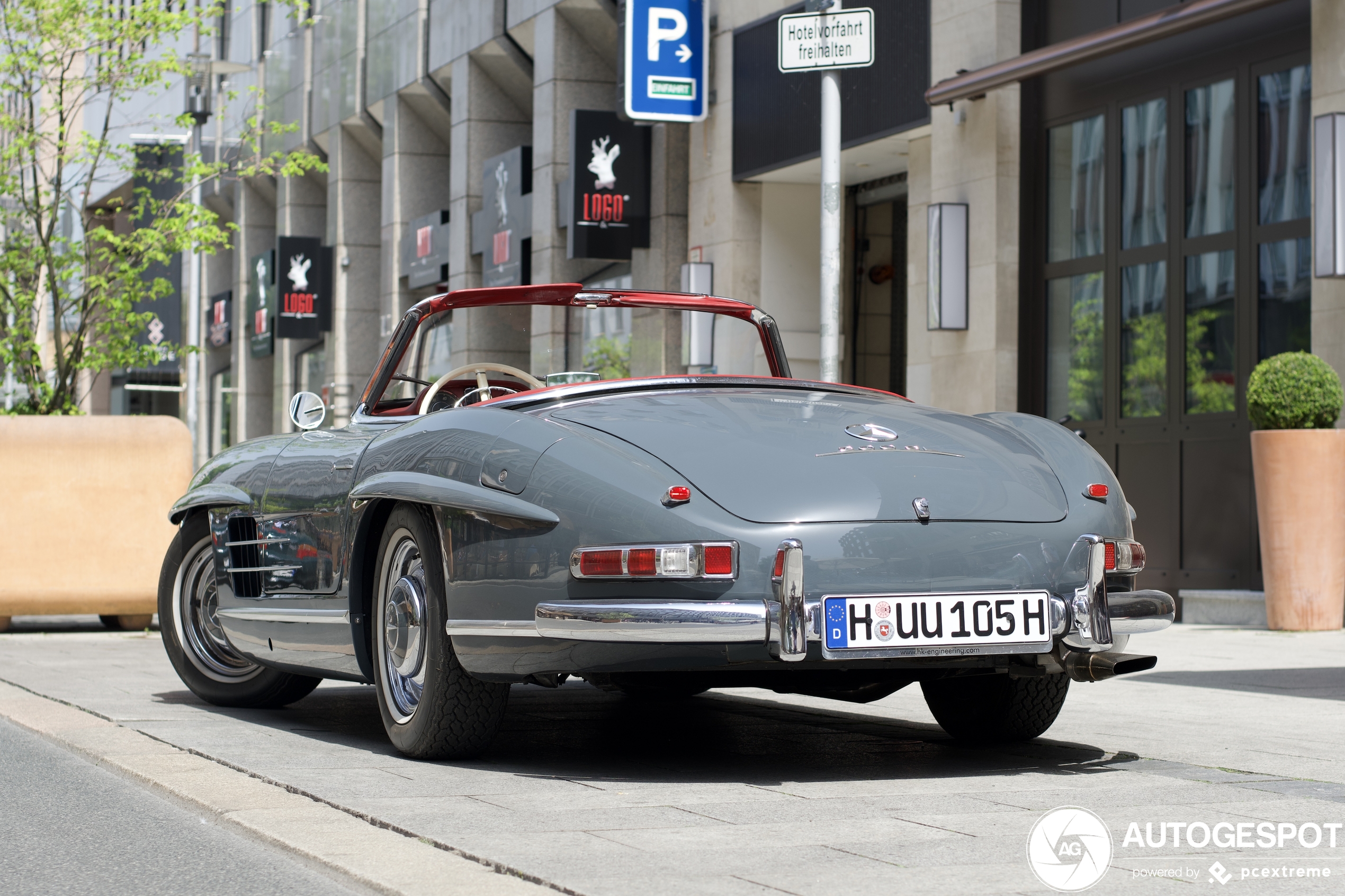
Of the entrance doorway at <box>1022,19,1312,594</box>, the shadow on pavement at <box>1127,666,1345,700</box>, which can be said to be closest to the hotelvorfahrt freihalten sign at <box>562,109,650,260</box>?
the entrance doorway at <box>1022,19,1312,594</box>

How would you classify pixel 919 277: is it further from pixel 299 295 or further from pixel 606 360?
pixel 299 295

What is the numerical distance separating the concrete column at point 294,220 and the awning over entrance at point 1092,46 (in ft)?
67.8

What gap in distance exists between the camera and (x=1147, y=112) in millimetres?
14430

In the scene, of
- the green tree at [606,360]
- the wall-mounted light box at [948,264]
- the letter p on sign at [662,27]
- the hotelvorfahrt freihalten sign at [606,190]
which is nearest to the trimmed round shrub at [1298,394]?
the wall-mounted light box at [948,264]

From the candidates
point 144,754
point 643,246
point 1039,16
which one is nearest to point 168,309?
point 643,246

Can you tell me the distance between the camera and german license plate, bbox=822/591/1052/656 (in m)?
4.63

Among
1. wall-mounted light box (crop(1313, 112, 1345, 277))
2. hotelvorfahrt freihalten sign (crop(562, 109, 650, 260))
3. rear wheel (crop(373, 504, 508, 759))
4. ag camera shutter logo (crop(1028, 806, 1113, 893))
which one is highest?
hotelvorfahrt freihalten sign (crop(562, 109, 650, 260))

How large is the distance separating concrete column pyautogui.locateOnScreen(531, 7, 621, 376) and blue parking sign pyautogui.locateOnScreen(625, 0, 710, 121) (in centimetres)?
378

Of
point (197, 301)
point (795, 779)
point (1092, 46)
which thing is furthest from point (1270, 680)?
point (197, 301)

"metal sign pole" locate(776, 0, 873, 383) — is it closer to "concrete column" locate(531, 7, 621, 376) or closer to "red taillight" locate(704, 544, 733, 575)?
"red taillight" locate(704, 544, 733, 575)

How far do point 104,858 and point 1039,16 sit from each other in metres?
13.0

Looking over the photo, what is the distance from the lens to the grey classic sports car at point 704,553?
15.3ft

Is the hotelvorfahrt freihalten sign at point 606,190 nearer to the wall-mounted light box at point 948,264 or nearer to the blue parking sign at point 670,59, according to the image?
the blue parking sign at point 670,59

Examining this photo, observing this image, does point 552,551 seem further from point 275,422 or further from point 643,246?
point 275,422
